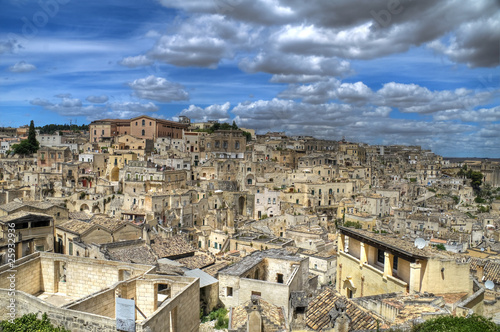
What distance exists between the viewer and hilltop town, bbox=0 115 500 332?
10102 millimetres

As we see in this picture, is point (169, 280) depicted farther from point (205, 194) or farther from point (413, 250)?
point (205, 194)

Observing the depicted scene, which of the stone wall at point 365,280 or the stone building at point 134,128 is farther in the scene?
the stone building at point 134,128

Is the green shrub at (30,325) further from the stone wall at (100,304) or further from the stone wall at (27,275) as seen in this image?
the stone wall at (27,275)

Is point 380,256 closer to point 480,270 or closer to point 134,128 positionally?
point 480,270

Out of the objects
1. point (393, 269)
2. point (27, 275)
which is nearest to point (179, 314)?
point (27, 275)

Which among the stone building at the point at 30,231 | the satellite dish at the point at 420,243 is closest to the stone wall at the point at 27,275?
the stone building at the point at 30,231

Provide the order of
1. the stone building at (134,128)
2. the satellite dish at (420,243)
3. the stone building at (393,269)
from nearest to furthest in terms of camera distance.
Result: the stone building at (393,269), the satellite dish at (420,243), the stone building at (134,128)

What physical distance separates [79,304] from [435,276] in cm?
1008

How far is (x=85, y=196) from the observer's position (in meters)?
43.2

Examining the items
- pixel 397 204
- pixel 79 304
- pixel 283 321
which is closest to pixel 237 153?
pixel 397 204

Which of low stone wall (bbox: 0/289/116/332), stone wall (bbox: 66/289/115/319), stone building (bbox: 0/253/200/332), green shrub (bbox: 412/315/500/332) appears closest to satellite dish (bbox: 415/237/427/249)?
green shrub (bbox: 412/315/500/332)

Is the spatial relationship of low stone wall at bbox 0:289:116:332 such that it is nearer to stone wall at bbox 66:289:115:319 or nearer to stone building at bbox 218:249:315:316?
stone wall at bbox 66:289:115:319

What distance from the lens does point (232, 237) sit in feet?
102

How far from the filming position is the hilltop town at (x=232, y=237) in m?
10.1
